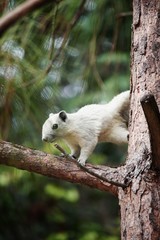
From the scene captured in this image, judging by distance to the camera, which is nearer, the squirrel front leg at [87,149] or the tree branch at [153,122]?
the tree branch at [153,122]

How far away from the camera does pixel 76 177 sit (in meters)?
1.50

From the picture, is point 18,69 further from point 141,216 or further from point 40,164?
point 141,216

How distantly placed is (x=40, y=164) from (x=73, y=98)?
1707 millimetres

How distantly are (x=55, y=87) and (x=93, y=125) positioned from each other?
44 centimetres

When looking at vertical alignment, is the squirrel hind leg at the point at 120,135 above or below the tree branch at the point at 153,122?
above

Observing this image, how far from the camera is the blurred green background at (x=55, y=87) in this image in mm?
1998

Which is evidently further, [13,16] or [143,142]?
[143,142]

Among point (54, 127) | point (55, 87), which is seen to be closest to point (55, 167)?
point (54, 127)

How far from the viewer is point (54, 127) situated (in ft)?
5.39

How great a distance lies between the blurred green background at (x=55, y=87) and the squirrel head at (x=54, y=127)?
10.5 inches

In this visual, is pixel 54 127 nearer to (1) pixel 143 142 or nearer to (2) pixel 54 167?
(2) pixel 54 167

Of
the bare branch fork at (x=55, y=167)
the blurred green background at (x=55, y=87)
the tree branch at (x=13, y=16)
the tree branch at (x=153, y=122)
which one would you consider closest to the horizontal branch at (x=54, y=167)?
the bare branch fork at (x=55, y=167)

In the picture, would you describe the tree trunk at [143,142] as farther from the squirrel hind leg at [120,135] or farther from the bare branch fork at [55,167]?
the squirrel hind leg at [120,135]

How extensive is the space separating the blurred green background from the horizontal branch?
0.42m
